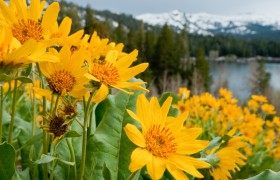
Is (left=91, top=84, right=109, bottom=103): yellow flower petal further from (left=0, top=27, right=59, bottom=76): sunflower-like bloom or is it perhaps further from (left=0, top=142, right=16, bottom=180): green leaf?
(left=0, top=142, right=16, bottom=180): green leaf

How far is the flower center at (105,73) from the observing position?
0.79 m

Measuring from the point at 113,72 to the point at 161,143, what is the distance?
18cm

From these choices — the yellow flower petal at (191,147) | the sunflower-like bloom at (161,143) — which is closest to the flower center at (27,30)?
the sunflower-like bloom at (161,143)

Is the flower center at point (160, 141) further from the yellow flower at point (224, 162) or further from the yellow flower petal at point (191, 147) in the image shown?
the yellow flower at point (224, 162)

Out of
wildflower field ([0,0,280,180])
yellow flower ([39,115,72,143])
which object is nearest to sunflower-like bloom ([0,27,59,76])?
wildflower field ([0,0,280,180])

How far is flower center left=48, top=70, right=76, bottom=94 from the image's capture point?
791 mm

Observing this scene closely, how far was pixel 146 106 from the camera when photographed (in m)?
0.78

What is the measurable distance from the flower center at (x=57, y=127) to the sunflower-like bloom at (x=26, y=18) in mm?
172

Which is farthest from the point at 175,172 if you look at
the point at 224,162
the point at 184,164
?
the point at 224,162

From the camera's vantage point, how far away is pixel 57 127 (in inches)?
29.8

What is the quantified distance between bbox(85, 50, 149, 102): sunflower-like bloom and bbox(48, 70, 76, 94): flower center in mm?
45

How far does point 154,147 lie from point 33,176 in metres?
0.42

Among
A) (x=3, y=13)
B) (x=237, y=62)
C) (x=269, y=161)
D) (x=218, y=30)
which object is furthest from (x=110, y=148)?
(x=218, y=30)

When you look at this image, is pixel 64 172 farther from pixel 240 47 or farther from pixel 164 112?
pixel 240 47
